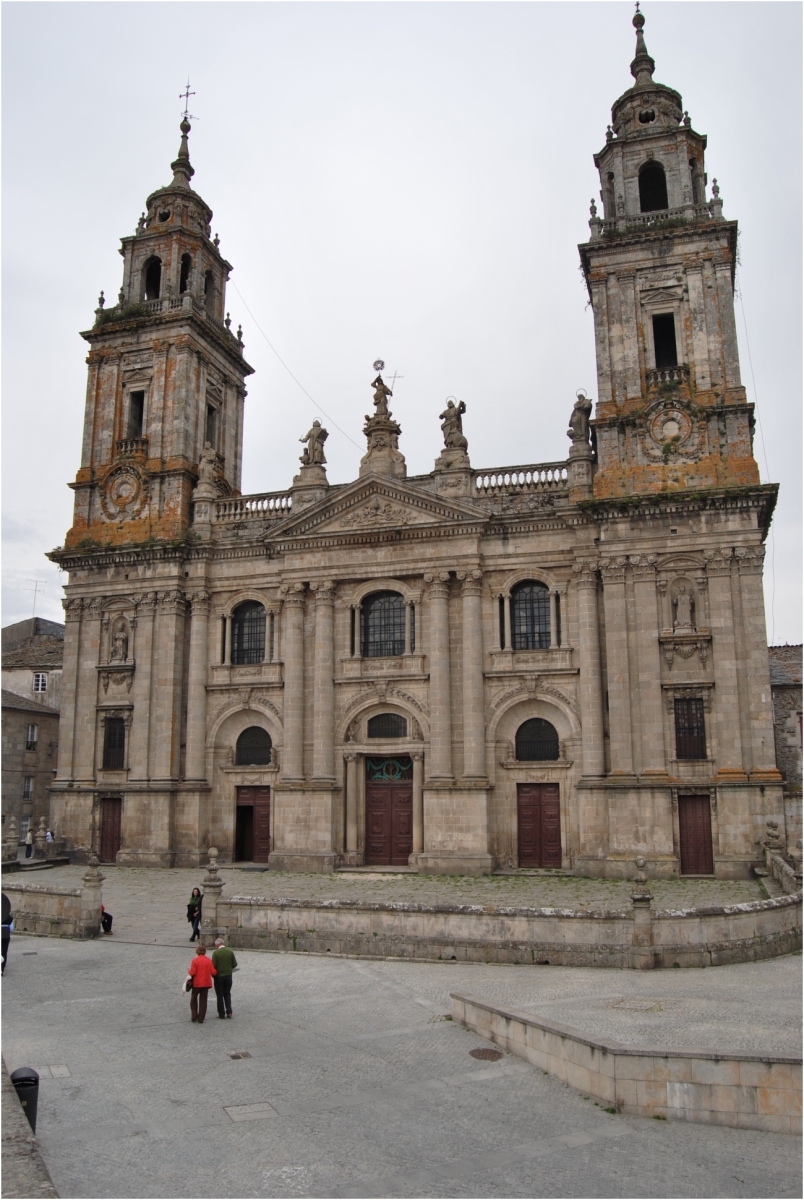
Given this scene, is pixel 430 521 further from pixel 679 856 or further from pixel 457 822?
pixel 679 856

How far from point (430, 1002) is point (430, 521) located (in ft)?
68.1

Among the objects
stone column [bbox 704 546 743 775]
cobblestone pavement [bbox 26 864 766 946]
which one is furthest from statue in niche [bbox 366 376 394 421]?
cobblestone pavement [bbox 26 864 766 946]

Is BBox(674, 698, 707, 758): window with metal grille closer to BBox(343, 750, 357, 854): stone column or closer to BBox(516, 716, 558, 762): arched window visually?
BBox(516, 716, 558, 762): arched window

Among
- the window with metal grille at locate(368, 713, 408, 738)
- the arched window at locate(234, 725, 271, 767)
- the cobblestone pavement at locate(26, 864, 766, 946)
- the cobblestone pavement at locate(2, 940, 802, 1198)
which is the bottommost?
the cobblestone pavement at locate(2, 940, 802, 1198)

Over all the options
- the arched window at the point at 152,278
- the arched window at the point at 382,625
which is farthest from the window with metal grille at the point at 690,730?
the arched window at the point at 152,278

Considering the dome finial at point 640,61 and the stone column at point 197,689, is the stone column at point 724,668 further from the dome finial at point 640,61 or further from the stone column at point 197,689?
the dome finial at point 640,61

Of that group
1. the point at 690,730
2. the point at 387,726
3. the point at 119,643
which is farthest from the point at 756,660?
the point at 119,643

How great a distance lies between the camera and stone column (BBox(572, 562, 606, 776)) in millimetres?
30953

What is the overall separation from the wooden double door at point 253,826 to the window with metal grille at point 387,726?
483 centimetres

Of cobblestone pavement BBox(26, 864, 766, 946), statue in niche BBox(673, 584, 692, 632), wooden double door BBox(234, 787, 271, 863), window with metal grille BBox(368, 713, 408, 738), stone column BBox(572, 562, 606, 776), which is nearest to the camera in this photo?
cobblestone pavement BBox(26, 864, 766, 946)

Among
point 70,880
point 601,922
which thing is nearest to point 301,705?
point 70,880

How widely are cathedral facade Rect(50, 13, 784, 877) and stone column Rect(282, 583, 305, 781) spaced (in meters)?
0.08

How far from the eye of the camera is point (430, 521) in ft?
112

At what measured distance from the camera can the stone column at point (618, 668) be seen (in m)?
30.4
